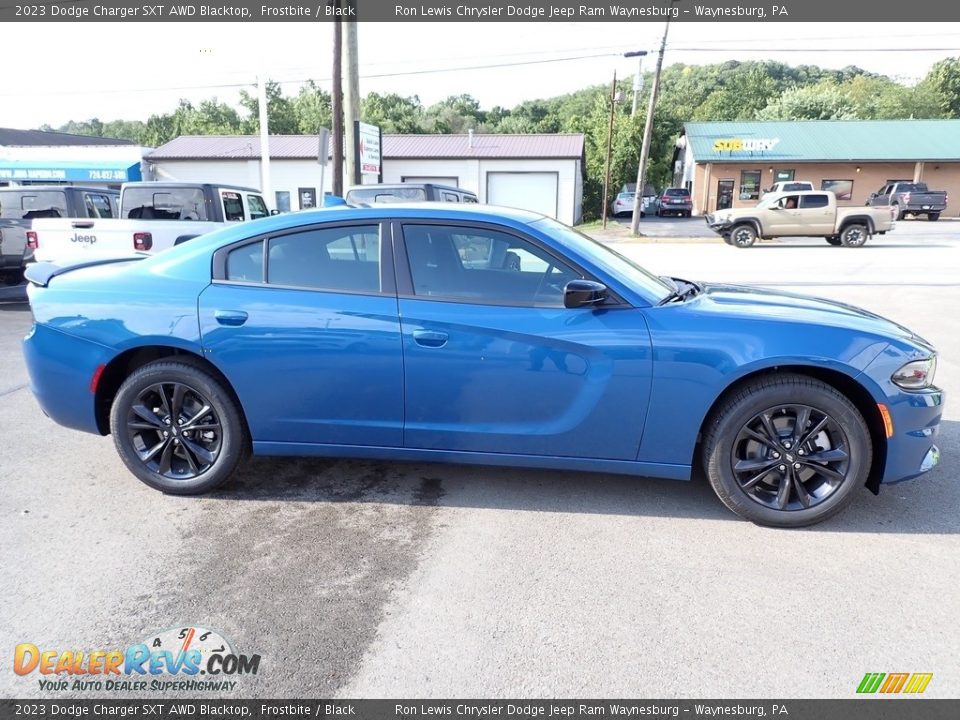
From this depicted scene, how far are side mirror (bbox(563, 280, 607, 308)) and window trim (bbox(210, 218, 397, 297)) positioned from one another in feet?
3.06

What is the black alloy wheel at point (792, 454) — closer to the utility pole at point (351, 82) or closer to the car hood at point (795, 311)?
the car hood at point (795, 311)

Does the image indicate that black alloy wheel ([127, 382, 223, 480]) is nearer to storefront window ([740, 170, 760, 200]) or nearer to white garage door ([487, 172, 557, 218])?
white garage door ([487, 172, 557, 218])

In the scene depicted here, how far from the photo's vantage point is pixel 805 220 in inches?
885

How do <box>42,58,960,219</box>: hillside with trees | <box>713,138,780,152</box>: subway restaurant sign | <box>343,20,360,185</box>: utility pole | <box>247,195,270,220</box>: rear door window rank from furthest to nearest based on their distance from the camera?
<box>42,58,960,219</box>: hillside with trees < <box>713,138,780,152</box>: subway restaurant sign < <box>343,20,360,185</box>: utility pole < <box>247,195,270,220</box>: rear door window

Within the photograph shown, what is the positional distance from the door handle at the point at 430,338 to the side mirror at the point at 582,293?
0.66 metres

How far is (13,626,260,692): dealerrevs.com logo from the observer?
2.39m

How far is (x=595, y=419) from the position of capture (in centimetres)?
342

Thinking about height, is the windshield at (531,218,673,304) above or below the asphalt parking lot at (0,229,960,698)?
above

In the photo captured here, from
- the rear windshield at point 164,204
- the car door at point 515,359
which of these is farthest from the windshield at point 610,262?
the rear windshield at point 164,204

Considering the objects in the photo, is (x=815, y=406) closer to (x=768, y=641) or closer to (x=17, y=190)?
(x=768, y=641)

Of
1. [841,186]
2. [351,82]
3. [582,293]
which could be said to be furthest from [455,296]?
[841,186]

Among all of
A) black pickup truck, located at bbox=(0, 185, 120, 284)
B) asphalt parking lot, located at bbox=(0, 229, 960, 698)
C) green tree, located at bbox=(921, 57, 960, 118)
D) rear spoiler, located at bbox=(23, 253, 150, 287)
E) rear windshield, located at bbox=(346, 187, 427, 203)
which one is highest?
green tree, located at bbox=(921, 57, 960, 118)

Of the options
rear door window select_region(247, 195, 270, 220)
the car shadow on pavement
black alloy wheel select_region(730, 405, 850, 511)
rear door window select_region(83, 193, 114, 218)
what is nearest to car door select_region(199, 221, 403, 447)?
the car shadow on pavement

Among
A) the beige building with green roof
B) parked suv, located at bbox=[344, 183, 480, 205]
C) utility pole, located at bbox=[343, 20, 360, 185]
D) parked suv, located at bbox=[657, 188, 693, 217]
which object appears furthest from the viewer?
parked suv, located at bbox=[657, 188, 693, 217]
